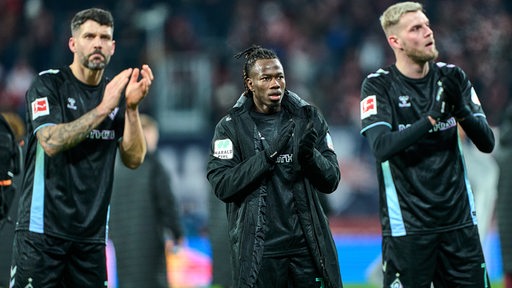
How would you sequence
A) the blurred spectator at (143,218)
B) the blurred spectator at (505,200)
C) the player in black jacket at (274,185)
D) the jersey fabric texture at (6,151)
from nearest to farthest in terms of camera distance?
the player in black jacket at (274,185) → the jersey fabric texture at (6,151) → the blurred spectator at (505,200) → the blurred spectator at (143,218)

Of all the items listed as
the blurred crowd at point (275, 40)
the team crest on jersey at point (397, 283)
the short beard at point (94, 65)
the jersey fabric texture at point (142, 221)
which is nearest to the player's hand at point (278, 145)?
the team crest on jersey at point (397, 283)

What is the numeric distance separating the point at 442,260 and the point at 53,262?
2.54 metres

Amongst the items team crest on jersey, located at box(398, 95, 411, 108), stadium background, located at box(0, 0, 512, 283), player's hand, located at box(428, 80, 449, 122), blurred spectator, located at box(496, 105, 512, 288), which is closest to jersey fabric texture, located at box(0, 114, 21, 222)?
team crest on jersey, located at box(398, 95, 411, 108)

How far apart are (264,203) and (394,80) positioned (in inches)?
57.3

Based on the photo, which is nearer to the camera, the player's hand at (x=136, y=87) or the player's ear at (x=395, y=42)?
the player's hand at (x=136, y=87)

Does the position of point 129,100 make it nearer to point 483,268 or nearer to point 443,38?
point 483,268

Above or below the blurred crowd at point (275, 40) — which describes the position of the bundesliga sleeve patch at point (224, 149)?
below

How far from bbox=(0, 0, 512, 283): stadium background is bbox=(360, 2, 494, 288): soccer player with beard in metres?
8.36

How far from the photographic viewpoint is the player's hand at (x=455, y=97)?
231 inches

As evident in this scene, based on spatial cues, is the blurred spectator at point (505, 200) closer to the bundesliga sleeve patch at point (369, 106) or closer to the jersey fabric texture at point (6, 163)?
the bundesliga sleeve patch at point (369, 106)

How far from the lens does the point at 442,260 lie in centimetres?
625

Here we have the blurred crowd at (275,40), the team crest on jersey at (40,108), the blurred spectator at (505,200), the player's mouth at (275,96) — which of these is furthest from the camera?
the blurred crowd at (275,40)

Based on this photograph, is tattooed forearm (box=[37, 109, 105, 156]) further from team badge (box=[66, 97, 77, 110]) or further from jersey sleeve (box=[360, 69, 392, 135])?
jersey sleeve (box=[360, 69, 392, 135])

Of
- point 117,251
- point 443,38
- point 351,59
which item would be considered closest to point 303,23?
point 351,59
